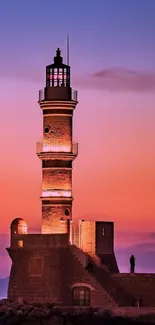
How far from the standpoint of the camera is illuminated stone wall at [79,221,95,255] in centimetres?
7381

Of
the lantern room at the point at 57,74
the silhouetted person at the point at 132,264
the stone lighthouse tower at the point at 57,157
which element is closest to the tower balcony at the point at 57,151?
the stone lighthouse tower at the point at 57,157

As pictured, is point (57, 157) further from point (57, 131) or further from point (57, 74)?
point (57, 74)

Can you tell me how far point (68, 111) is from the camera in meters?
74.6

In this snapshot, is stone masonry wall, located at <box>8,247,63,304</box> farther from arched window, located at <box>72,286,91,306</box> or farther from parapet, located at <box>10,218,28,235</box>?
parapet, located at <box>10,218,28,235</box>

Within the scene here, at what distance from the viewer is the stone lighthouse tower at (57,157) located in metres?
74.0

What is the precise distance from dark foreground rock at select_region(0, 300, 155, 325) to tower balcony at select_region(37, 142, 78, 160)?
26.3ft

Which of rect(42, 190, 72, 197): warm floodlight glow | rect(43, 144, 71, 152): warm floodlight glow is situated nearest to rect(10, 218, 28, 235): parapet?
rect(42, 190, 72, 197): warm floodlight glow

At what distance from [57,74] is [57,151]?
442cm

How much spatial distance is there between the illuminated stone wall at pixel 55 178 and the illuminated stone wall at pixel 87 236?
88.4 inches

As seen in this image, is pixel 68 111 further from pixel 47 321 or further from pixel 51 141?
pixel 47 321

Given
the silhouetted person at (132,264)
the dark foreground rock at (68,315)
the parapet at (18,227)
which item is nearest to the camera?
the dark foreground rock at (68,315)

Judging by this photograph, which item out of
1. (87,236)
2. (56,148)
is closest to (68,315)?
(87,236)

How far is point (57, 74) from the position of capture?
75812 millimetres

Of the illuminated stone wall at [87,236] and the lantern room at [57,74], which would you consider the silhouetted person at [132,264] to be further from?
the lantern room at [57,74]
